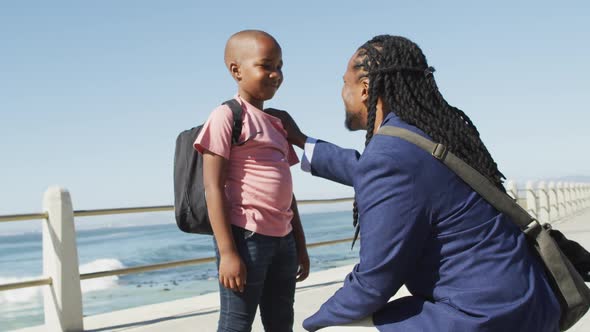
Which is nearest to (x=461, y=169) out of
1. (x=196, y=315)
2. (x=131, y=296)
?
(x=196, y=315)

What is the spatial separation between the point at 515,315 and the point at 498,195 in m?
0.33

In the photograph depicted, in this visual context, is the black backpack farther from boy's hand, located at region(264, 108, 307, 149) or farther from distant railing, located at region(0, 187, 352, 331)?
distant railing, located at region(0, 187, 352, 331)

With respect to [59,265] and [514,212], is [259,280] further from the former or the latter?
[59,265]

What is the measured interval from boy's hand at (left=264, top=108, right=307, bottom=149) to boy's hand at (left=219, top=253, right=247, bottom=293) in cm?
52

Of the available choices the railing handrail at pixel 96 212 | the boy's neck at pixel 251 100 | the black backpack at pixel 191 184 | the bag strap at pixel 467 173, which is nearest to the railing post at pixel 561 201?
the railing handrail at pixel 96 212

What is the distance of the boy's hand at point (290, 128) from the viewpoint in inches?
97.7

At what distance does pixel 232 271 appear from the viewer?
220 cm

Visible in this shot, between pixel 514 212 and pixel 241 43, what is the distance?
1.12m

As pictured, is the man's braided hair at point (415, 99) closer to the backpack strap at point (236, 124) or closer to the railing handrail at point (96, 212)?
the backpack strap at point (236, 124)

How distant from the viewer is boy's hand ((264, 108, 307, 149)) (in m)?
2.48

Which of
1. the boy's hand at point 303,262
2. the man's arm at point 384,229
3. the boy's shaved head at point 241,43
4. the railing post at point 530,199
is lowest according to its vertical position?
the railing post at point 530,199

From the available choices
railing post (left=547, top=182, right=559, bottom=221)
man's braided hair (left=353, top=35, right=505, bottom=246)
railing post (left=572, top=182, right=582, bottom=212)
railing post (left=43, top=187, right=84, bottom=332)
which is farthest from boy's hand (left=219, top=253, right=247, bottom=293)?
railing post (left=572, top=182, right=582, bottom=212)

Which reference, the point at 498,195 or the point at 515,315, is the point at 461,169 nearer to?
the point at 498,195

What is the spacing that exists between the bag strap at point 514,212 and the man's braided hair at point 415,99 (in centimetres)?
4
